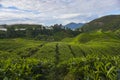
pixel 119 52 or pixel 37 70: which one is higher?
pixel 37 70

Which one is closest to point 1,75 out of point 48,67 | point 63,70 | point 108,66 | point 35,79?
point 35,79

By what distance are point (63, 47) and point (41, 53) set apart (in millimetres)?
20150

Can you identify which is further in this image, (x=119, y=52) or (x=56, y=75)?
(x=119, y=52)

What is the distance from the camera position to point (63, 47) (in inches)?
6550

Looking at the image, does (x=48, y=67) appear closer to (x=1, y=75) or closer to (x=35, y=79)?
(x=35, y=79)

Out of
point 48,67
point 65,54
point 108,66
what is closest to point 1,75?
point 48,67

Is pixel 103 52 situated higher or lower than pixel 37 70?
lower

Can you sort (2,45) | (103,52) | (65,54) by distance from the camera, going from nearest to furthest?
(65,54)
(103,52)
(2,45)

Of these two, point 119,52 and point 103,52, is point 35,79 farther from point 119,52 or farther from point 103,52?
point 119,52

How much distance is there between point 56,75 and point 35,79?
531 cm

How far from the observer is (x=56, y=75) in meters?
47.1

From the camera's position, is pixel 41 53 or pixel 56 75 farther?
pixel 41 53

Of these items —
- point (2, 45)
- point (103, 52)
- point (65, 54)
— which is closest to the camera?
point (65, 54)

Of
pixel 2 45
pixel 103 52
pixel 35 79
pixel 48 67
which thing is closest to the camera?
pixel 35 79
